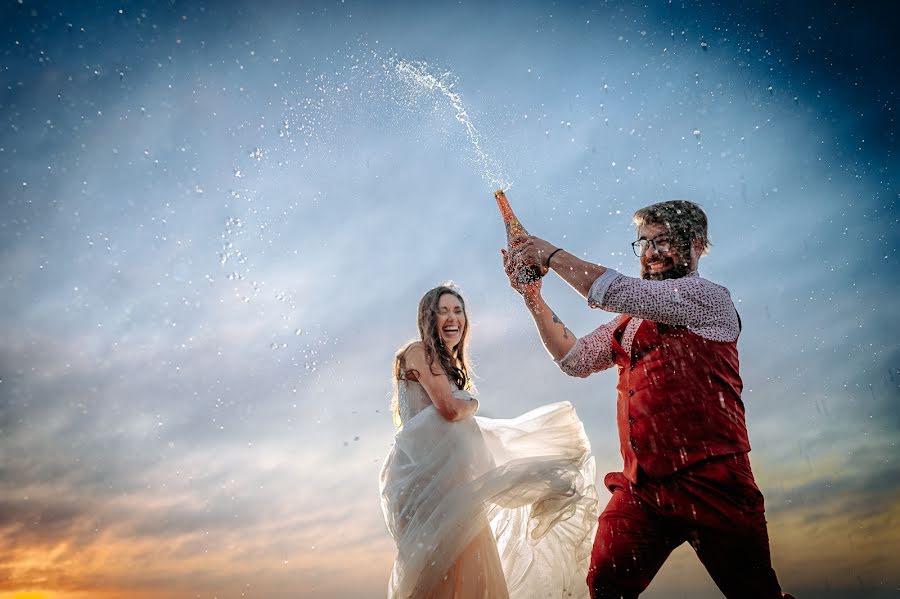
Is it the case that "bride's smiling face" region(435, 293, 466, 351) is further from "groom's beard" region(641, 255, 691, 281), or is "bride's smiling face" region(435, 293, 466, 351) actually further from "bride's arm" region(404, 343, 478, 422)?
"groom's beard" region(641, 255, 691, 281)

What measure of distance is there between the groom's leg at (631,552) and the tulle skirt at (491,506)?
1.01m

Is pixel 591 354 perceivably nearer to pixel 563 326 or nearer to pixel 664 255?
pixel 563 326

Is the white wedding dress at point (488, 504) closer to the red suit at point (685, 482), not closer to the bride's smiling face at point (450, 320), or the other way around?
the bride's smiling face at point (450, 320)

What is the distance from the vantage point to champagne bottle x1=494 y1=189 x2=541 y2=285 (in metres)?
3.91

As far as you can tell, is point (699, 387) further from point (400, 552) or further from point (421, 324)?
point (421, 324)

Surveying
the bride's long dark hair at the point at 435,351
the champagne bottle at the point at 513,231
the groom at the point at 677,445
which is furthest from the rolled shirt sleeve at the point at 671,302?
the bride's long dark hair at the point at 435,351

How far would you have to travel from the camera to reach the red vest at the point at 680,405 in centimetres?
308

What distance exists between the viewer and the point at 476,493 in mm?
4285

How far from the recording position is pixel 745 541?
294 cm

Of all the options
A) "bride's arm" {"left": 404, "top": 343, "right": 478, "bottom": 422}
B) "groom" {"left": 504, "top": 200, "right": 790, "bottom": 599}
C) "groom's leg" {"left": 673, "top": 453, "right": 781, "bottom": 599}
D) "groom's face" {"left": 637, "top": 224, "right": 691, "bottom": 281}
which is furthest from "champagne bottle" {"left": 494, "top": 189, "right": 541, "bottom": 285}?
"groom's leg" {"left": 673, "top": 453, "right": 781, "bottom": 599}

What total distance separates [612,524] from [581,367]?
3.52 feet

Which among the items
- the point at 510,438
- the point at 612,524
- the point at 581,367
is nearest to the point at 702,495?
the point at 612,524

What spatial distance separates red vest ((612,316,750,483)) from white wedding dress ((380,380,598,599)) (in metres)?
1.14

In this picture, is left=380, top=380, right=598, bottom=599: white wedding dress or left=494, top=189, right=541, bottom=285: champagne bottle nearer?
left=494, top=189, right=541, bottom=285: champagne bottle
